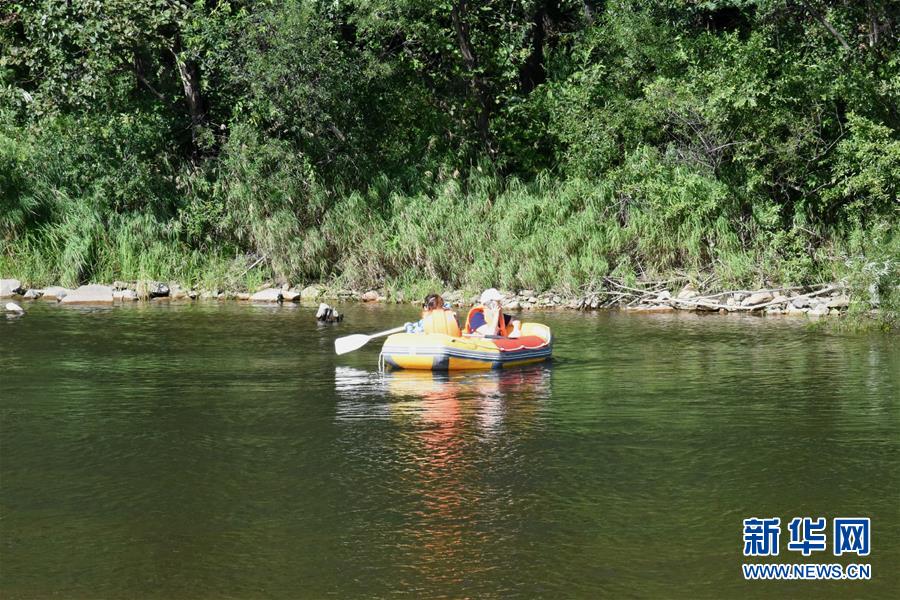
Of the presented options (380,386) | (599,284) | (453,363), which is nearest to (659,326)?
(599,284)

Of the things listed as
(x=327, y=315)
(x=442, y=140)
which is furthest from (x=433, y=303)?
(x=442, y=140)

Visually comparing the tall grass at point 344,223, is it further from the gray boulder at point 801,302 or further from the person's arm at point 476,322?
the person's arm at point 476,322

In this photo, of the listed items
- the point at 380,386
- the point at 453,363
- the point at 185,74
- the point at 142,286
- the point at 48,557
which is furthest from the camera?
the point at 185,74

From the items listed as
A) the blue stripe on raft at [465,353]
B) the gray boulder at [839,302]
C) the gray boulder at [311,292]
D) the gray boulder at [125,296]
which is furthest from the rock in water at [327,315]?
the gray boulder at [839,302]

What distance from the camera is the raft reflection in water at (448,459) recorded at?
875cm

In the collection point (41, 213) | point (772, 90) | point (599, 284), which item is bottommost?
point (599, 284)

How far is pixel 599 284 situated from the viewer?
2641 cm

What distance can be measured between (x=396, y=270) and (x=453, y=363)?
38.8 ft

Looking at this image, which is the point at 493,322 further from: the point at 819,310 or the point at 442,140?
the point at 442,140

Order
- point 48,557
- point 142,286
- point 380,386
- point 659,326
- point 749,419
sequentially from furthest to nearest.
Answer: point 142,286, point 659,326, point 380,386, point 749,419, point 48,557

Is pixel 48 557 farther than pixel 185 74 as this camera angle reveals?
No

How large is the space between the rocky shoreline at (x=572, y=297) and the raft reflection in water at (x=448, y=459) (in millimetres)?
8576

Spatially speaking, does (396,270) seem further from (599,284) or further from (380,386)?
(380,386)

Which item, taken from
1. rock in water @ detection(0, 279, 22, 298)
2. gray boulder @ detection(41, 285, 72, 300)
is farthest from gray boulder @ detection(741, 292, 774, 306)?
rock in water @ detection(0, 279, 22, 298)
